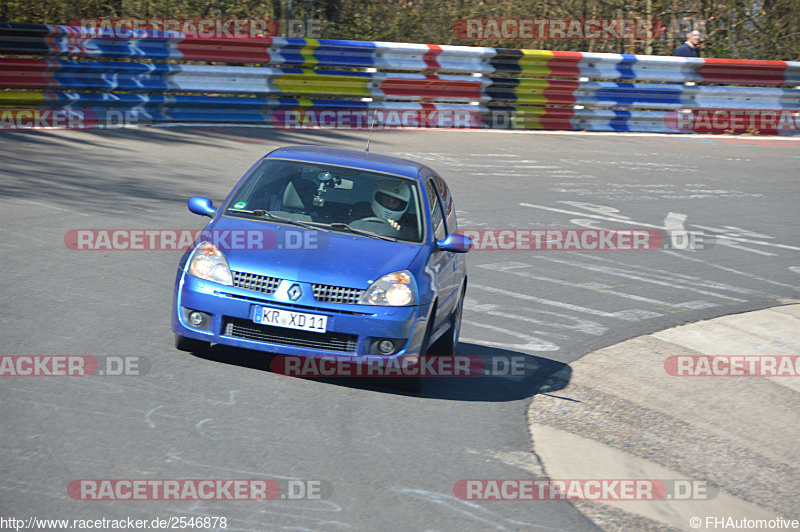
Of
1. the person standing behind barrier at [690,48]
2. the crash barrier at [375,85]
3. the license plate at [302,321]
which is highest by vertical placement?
the person standing behind barrier at [690,48]

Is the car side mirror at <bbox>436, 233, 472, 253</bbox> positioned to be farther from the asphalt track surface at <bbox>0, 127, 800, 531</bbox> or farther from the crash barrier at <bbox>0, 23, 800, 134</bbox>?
the crash barrier at <bbox>0, 23, 800, 134</bbox>

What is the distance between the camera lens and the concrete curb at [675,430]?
19.4 feet

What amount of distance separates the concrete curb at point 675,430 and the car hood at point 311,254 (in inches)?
57.3

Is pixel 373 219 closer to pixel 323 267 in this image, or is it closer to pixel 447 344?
pixel 323 267

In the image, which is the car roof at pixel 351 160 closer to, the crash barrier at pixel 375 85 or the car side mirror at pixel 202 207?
the car side mirror at pixel 202 207

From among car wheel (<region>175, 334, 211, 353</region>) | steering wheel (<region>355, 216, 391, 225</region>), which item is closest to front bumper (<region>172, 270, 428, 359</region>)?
car wheel (<region>175, 334, 211, 353</region>)

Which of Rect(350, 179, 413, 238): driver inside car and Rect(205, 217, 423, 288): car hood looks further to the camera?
Rect(350, 179, 413, 238): driver inside car

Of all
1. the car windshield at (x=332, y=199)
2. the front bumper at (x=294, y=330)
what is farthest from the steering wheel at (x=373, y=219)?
the front bumper at (x=294, y=330)

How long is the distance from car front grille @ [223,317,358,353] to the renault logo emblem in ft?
0.71

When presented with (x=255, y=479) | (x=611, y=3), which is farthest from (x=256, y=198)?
(x=611, y=3)

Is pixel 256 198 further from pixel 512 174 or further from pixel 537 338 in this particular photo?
pixel 512 174

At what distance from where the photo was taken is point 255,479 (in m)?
5.30

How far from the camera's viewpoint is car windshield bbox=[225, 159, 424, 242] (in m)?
7.75

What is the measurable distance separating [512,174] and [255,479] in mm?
12125
